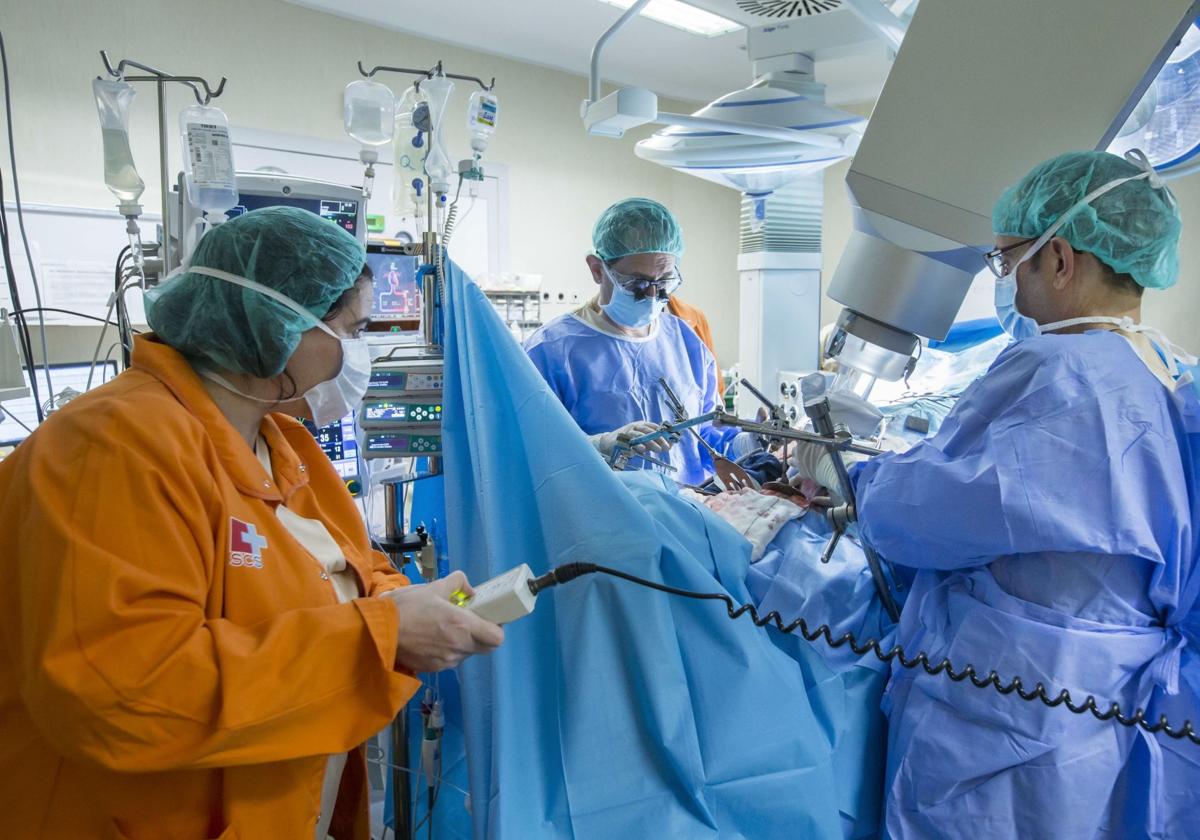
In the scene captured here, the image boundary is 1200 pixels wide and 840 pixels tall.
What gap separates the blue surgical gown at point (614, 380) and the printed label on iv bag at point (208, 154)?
823 mm

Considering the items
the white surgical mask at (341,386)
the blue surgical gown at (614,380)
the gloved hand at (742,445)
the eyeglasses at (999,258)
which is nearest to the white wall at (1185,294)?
the blue surgical gown at (614,380)

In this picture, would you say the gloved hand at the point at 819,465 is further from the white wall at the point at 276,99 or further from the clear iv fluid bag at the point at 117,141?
the white wall at the point at 276,99

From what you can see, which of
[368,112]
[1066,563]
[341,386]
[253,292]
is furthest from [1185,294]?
[253,292]

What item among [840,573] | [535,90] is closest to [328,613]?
[840,573]

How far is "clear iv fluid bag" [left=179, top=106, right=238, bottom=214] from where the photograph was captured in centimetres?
146

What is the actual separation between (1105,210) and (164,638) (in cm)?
126

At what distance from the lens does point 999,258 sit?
118cm

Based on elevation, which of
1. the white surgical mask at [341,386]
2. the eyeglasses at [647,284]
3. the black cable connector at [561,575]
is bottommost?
the black cable connector at [561,575]

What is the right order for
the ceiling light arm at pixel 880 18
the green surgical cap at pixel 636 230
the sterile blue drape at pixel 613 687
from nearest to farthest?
the sterile blue drape at pixel 613 687 → the ceiling light arm at pixel 880 18 → the green surgical cap at pixel 636 230

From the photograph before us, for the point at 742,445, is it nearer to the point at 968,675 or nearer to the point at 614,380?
the point at 614,380

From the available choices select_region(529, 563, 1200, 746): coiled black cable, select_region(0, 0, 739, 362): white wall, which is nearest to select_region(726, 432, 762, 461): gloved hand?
select_region(529, 563, 1200, 746): coiled black cable

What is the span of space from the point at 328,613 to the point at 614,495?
0.41m

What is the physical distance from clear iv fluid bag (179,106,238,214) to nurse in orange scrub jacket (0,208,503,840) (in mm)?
641

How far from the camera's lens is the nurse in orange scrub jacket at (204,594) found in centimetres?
68
